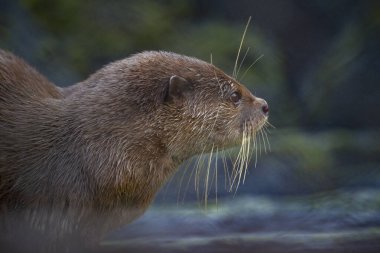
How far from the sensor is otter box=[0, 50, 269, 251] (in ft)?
9.40

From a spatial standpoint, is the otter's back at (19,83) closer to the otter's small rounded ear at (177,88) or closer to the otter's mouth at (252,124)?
the otter's small rounded ear at (177,88)

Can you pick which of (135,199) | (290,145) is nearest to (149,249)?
(135,199)

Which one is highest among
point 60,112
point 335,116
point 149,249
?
point 335,116

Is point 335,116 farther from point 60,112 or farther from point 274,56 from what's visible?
point 60,112

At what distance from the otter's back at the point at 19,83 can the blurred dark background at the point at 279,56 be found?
971 millimetres

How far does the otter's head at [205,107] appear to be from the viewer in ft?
9.77

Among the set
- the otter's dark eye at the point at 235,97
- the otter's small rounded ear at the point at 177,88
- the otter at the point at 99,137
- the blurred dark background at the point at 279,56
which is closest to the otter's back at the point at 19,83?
the otter at the point at 99,137

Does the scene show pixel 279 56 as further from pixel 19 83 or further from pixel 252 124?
pixel 19 83

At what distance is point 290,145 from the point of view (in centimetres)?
411

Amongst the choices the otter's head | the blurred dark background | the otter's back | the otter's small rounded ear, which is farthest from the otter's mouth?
the blurred dark background

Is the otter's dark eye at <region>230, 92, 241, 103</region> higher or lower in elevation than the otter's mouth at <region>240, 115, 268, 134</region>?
higher

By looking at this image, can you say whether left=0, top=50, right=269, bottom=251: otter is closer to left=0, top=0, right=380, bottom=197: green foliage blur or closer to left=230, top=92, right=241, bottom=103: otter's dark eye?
left=230, top=92, right=241, bottom=103: otter's dark eye

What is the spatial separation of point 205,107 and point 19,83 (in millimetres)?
581

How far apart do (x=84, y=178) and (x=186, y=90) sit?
421 mm
